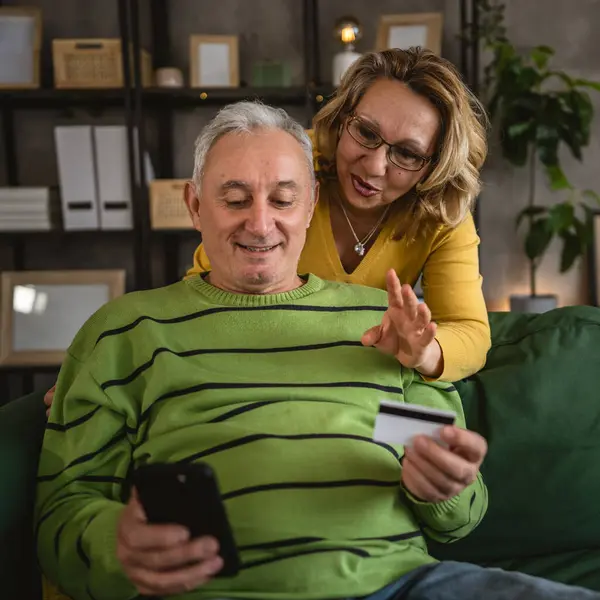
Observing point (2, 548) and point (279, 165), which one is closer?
point (2, 548)

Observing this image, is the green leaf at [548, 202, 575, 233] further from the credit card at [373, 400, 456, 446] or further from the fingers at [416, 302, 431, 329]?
the credit card at [373, 400, 456, 446]

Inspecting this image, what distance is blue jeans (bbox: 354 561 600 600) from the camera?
3.09ft

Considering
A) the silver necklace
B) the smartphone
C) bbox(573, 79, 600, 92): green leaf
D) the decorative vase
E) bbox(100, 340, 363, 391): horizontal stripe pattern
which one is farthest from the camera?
Result: the decorative vase

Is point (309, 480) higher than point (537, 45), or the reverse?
point (537, 45)

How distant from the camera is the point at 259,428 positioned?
108 cm

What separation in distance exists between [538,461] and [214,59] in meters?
2.61

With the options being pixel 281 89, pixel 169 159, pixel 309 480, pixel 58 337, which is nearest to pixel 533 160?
pixel 281 89

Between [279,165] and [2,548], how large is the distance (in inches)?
29.5

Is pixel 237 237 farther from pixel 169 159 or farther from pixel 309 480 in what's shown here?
pixel 169 159

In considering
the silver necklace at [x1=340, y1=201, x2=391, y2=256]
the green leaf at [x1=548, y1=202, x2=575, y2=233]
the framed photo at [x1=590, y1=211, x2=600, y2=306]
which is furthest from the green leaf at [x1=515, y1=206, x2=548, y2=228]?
the silver necklace at [x1=340, y1=201, x2=391, y2=256]

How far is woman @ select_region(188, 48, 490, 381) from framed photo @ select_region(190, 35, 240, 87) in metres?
1.84

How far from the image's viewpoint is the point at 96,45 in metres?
3.23

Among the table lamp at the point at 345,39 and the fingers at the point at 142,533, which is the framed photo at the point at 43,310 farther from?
the fingers at the point at 142,533

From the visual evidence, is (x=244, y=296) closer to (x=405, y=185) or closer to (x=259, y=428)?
(x=259, y=428)
